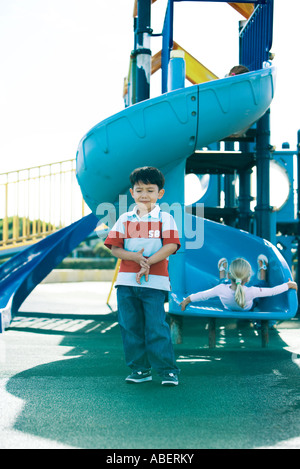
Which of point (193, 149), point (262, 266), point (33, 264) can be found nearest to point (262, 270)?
point (262, 266)

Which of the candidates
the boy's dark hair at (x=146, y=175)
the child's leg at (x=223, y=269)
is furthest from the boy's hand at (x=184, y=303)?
the boy's dark hair at (x=146, y=175)

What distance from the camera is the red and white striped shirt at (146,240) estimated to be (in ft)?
9.13

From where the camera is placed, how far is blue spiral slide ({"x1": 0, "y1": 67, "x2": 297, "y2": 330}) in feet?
12.2

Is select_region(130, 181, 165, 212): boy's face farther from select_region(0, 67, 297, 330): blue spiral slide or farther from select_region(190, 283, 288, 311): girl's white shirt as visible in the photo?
select_region(190, 283, 288, 311): girl's white shirt

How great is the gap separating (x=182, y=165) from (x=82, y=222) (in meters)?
2.67

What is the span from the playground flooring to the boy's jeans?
0.13 meters

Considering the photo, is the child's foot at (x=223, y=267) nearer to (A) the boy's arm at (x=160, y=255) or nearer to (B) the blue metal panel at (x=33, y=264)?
(A) the boy's arm at (x=160, y=255)

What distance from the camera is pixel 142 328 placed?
2.85 m

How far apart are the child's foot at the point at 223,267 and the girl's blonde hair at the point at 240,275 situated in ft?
1.22

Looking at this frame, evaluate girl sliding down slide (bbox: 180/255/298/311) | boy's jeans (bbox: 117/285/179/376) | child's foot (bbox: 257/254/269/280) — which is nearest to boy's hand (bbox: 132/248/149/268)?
boy's jeans (bbox: 117/285/179/376)

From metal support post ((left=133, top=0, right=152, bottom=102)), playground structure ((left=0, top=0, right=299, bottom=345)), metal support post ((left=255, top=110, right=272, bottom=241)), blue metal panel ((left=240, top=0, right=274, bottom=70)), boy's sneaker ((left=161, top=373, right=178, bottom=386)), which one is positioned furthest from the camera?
metal support post ((left=133, top=0, right=152, bottom=102))

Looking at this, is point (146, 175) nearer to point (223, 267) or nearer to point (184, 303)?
point (184, 303)
